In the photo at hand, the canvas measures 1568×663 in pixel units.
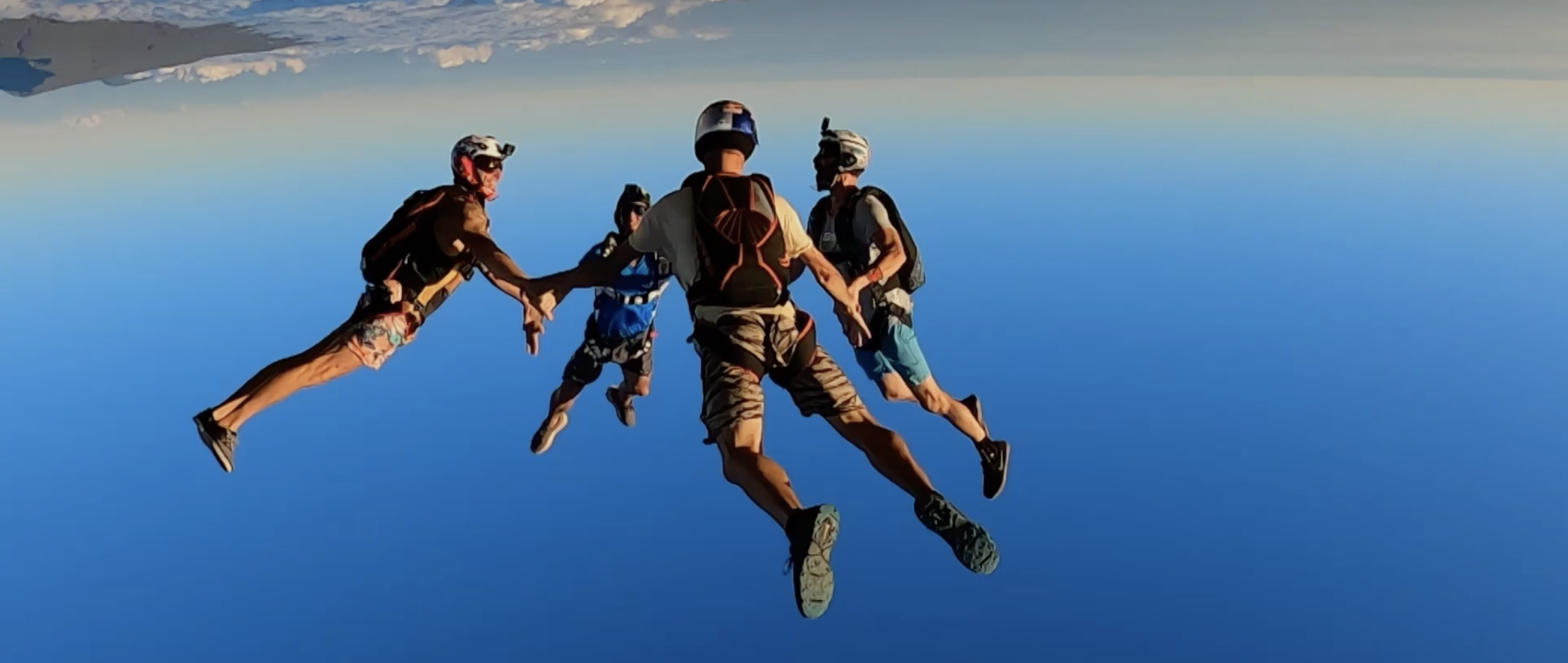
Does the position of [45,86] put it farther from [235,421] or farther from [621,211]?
[621,211]

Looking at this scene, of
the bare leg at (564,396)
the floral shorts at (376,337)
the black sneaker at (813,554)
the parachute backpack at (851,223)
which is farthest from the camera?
the bare leg at (564,396)

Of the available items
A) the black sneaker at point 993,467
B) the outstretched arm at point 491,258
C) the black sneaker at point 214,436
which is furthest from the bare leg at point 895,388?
the black sneaker at point 214,436

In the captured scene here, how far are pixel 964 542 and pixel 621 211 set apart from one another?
3542mm

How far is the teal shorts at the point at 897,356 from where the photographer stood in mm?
6809

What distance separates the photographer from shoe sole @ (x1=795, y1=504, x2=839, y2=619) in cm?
390

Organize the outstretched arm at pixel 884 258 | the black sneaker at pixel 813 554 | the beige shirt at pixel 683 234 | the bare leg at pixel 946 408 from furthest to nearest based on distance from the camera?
1. the bare leg at pixel 946 408
2. the outstretched arm at pixel 884 258
3. the beige shirt at pixel 683 234
4. the black sneaker at pixel 813 554

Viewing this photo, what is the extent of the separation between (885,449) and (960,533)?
69 cm

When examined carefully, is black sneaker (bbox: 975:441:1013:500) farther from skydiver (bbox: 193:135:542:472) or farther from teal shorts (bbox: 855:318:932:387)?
skydiver (bbox: 193:135:542:472)

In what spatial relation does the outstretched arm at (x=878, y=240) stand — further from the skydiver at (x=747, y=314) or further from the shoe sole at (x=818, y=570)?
the shoe sole at (x=818, y=570)

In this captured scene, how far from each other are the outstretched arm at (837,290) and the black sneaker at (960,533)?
4.17 feet

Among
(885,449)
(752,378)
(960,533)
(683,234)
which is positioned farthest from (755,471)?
(683,234)

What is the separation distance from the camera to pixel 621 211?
6.34 meters

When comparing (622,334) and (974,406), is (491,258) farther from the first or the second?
(974,406)

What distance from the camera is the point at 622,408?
313 inches
